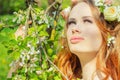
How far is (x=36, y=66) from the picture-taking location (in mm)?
3389

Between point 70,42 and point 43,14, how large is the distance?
0.94 feet

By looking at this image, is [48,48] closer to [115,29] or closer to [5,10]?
[115,29]

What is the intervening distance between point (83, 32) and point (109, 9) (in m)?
0.22

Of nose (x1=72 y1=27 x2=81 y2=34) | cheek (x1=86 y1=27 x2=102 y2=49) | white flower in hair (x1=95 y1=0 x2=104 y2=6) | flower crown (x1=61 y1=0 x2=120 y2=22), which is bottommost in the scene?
cheek (x1=86 y1=27 x2=102 y2=49)

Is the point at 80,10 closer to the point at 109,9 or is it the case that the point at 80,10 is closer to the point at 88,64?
the point at 109,9

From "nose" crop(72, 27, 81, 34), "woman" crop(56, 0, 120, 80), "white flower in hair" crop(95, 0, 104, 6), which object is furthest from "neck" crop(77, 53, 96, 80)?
"white flower in hair" crop(95, 0, 104, 6)

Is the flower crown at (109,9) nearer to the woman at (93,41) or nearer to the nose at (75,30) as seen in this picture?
the woman at (93,41)

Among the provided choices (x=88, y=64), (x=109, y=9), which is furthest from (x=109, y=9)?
(x=88, y=64)

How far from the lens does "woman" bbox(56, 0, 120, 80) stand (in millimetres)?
3604

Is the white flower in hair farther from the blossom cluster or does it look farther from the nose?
the nose

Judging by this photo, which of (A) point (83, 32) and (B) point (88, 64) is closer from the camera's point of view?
(A) point (83, 32)

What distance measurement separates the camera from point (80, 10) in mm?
3678

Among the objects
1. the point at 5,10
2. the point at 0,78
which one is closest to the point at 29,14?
the point at 0,78

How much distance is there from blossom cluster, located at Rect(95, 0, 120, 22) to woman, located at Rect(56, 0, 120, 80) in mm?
31
